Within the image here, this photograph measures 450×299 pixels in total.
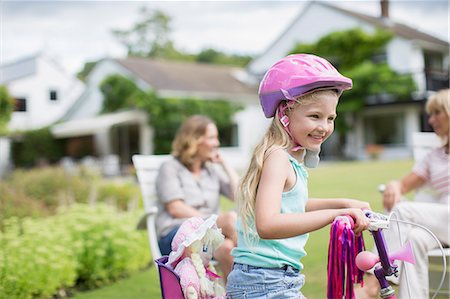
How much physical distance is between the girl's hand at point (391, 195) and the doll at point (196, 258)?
176 cm

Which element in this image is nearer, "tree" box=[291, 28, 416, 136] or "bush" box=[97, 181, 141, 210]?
"bush" box=[97, 181, 141, 210]

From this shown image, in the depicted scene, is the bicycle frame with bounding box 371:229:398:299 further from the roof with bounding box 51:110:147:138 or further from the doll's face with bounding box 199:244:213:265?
the roof with bounding box 51:110:147:138

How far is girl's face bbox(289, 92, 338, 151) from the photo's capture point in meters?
1.89

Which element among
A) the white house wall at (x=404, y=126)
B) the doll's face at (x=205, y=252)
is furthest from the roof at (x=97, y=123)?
the doll's face at (x=205, y=252)

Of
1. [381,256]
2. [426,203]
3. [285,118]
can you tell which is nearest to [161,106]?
[426,203]

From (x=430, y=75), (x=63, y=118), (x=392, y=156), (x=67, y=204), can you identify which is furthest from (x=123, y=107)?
(x=67, y=204)

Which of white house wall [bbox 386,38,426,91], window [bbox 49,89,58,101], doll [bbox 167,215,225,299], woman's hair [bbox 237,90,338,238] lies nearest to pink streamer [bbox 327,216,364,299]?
woman's hair [bbox 237,90,338,238]

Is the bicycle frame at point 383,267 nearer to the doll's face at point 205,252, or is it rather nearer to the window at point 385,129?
the doll's face at point 205,252

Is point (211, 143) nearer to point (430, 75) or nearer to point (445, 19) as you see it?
point (445, 19)

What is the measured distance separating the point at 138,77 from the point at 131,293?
20361 millimetres

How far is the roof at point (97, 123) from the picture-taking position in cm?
2288

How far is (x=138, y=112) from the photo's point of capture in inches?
933

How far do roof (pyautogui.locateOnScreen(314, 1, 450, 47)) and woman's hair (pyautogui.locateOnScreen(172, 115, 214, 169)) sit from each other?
77.3 ft

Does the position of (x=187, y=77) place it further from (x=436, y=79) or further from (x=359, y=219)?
(x=359, y=219)
